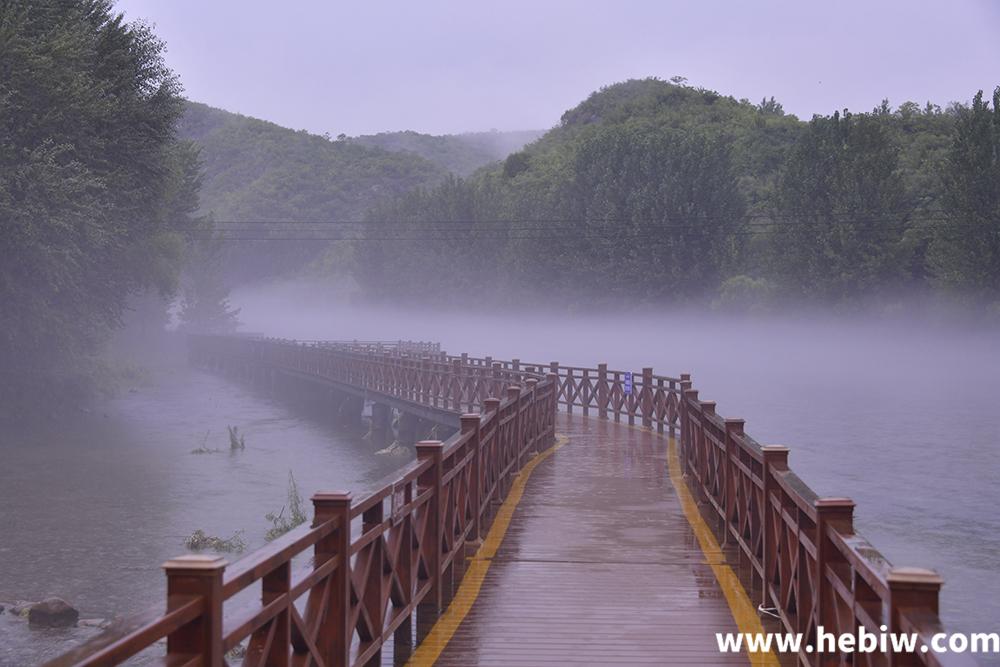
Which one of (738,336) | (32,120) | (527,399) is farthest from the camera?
(738,336)

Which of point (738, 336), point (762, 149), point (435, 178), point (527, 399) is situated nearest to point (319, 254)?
point (435, 178)

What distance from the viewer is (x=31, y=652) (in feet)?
44.7

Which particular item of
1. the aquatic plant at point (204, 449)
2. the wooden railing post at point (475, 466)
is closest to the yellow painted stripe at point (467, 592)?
the wooden railing post at point (475, 466)

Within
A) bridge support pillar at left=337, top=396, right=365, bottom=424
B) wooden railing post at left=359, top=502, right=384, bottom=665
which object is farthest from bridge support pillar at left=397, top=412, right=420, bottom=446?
wooden railing post at left=359, top=502, right=384, bottom=665

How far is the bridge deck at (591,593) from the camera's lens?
7.57 m

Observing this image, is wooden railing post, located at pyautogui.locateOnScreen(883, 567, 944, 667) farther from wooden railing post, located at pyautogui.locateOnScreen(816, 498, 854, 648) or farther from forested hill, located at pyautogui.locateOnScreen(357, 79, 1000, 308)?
forested hill, located at pyautogui.locateOnScreen(357, 79, 1000, 308)

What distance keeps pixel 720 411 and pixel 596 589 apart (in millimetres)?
36845

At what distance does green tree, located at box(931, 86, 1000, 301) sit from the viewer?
164 ft

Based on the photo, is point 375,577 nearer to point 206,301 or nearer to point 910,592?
point 910,592

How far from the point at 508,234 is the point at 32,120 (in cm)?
6017

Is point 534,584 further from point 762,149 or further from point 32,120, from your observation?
point 762,149

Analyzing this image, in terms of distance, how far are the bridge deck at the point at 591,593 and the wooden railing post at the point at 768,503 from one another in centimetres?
39

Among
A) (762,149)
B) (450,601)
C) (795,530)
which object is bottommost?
(450,601)

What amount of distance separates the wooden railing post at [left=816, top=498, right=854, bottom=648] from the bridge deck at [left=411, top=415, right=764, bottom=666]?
1340 millimetres
